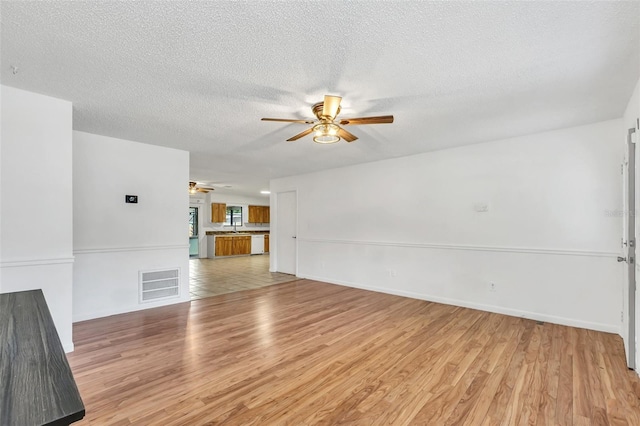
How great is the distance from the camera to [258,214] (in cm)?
1198

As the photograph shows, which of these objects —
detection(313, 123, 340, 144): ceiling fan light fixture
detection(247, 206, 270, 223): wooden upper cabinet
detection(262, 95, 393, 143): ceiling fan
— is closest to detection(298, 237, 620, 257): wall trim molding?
detection(262, 95, 393, 143): ceiling fan

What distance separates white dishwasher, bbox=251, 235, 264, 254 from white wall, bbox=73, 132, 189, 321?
6533mm

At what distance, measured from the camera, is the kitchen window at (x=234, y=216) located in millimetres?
11383

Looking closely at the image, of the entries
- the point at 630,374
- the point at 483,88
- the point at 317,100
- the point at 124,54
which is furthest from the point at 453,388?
the point at 124,54

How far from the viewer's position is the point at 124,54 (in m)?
2.01

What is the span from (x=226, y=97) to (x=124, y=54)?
0.84 metres

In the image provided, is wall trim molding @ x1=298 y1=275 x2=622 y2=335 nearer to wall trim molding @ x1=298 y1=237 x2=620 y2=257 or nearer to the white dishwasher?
wall trim molding @ x1=298 y1=237 x2=620 y2=257

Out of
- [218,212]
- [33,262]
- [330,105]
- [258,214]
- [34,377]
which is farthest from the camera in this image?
[258,214]

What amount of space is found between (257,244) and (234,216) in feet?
4.70

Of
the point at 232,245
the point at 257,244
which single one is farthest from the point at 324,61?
the point at 257,244

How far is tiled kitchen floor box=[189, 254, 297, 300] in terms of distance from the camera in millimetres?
5492

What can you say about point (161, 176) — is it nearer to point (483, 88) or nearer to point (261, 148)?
A: point (261, 148)

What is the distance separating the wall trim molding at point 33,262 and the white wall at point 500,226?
4250mm

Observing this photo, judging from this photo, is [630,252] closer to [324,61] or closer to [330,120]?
[330,120]
